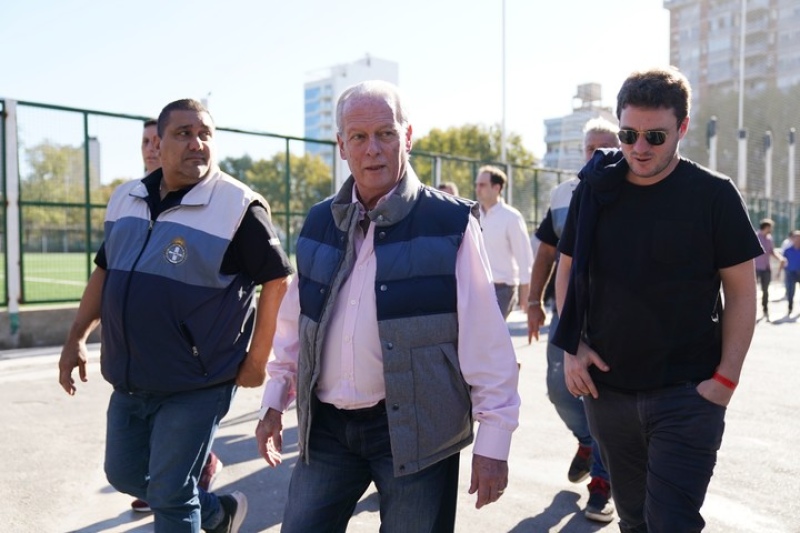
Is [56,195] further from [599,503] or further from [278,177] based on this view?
[599,503]

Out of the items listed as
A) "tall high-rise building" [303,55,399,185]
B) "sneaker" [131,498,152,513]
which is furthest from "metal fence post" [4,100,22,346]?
"tall high-rise building" [303,55,399,185]

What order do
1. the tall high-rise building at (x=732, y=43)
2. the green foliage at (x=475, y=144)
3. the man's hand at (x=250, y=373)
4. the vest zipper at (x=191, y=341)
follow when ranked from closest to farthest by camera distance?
the vest zipper at (x=191, y=341)
the man's hand at (x=250, y=373)
the green foliage at (x=475, y=144)
the tall high-rise building at (x=732, y=43)

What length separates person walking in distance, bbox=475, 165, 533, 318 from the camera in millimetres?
6727

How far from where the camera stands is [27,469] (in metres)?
5.11

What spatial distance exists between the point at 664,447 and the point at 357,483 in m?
1.12

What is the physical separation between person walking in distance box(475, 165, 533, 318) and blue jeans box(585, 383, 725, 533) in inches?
142

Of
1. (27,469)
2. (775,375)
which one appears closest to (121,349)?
(27,469)

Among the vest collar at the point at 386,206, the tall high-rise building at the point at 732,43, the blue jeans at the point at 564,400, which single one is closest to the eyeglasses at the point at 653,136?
the vest collar at the point at 386,206

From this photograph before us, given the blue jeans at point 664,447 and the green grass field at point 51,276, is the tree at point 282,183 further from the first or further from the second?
the blue jeans at point 664,447

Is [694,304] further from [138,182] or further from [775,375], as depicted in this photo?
[775,375]

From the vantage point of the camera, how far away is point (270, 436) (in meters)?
2.77

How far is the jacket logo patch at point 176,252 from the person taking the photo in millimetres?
3115

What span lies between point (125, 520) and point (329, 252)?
261 centimetres

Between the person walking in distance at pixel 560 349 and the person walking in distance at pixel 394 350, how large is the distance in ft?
6.42
